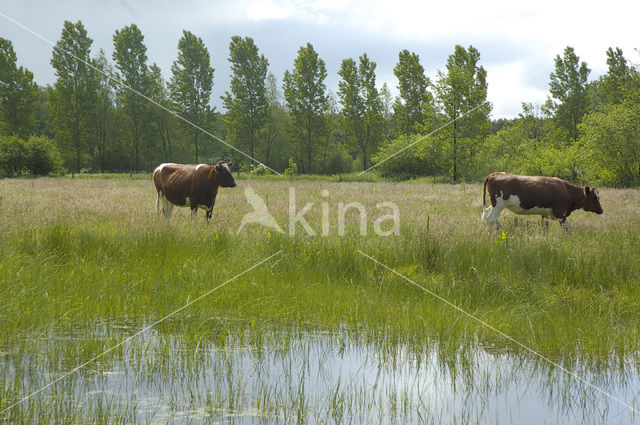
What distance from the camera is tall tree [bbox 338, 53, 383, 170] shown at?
5519cm

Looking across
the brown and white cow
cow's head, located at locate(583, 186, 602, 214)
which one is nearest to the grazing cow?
the brown and white cow

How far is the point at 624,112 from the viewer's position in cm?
2962

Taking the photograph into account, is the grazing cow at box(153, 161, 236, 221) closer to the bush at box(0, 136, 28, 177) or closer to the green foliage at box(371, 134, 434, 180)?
the green foliage at box(371, 134, 434, 180)

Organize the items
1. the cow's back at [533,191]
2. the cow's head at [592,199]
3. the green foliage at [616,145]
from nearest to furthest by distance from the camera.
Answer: the cow's back at [533,191] < the cow's head at [592,199] < the green foliage at [616,145]

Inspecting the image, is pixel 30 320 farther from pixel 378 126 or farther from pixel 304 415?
pixel 378 126

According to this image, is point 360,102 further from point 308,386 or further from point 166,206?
point 308,386

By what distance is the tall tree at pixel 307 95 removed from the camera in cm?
5247

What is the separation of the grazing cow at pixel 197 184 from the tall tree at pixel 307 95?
129ft

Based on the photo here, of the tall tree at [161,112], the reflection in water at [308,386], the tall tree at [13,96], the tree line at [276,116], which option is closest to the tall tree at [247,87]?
the tree line at [276,116]

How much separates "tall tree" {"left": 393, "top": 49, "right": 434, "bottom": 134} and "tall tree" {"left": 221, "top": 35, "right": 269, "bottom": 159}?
17.2m

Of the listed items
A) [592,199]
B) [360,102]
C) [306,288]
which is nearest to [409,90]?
[360,102]

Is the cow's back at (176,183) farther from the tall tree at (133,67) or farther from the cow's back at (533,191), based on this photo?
the tall tree at (133,67)

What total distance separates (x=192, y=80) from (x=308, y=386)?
183 ft

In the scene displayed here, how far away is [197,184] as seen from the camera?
1226cm
